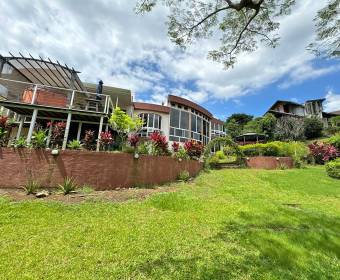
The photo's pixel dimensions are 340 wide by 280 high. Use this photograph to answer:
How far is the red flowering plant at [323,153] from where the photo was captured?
19641 mm

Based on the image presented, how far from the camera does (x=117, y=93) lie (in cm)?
1844

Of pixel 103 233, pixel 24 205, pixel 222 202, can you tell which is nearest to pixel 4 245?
pixel 103 233

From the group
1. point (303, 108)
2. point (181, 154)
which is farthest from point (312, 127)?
point (181, 154)

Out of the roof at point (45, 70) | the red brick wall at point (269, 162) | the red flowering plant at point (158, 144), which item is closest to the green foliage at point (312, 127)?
the red brick wall at point (269, 162)

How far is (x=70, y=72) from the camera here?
13.7 m

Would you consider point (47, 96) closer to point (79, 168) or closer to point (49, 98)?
point (49, 98)

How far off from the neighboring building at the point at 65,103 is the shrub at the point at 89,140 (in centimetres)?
87

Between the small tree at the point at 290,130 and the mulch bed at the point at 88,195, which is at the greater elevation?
the small tree at the point at 290,130

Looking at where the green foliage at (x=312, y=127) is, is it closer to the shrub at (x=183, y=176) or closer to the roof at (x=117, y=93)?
the roof at (x=117, y=93)

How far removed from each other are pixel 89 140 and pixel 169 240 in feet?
21.4

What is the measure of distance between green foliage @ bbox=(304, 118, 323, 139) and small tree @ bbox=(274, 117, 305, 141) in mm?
1671

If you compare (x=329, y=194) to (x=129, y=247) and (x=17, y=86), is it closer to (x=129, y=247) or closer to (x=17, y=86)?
(x=129, y=247)

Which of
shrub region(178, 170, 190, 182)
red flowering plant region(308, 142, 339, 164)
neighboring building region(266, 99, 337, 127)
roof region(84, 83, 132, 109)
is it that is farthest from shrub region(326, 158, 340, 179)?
neighboring building region(266, 99, 337, 127)

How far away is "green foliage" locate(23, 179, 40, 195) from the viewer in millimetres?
7091
